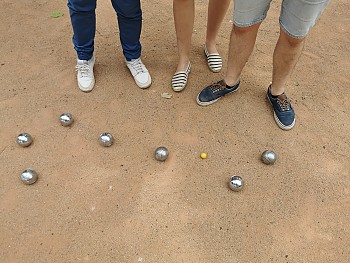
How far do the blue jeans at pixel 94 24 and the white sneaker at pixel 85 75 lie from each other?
0.18 feet

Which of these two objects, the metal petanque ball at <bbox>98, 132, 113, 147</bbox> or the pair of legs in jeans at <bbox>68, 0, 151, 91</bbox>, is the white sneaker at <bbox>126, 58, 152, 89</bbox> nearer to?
the pair of legs in jeans at <bbox>68, 0, 151, 91</bbox>

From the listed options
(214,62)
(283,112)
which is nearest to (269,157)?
(283,112)

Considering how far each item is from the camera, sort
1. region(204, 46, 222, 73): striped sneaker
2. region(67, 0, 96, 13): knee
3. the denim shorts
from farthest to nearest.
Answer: region(204, 46, 222, 73): striped sneaker
region(67, 0, 96, 13): knee
the denim shorts

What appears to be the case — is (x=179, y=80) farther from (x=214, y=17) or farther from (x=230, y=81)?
(x=214, y=17)

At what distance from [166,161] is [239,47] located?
1039 mm

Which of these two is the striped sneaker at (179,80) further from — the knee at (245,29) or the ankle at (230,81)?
the knee at (245,29)

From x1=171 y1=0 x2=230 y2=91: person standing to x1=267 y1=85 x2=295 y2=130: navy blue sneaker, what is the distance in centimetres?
69

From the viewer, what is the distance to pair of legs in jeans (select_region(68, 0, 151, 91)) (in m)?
2.92

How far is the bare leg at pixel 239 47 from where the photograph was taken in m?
2.79

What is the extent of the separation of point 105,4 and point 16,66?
1340 mm

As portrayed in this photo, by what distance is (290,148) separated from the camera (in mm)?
2994

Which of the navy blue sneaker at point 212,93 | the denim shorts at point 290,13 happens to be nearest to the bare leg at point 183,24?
the navy blue sneaker at point 212,93

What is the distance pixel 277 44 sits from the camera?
2.83 metres

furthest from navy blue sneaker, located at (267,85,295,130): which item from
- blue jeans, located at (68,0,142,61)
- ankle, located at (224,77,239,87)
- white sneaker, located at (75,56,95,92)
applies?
white sneaker, located at (75,56,95,92)
